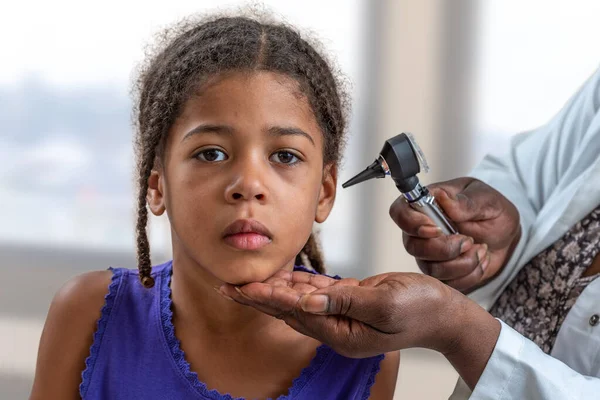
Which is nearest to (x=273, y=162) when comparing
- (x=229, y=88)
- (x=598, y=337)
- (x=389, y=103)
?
(x=229, y=88)

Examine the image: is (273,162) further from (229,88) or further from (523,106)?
(523,106)

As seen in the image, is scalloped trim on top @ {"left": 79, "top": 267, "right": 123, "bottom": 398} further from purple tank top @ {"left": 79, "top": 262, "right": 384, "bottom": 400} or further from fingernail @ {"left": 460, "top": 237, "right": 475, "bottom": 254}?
fingernail @ {"left": 460, "top": 237, "right": 475, "bottom": 254}

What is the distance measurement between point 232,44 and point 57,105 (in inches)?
71.0

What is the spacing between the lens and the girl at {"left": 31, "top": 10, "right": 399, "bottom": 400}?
3.41 feet

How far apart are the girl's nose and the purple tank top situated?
0.29m

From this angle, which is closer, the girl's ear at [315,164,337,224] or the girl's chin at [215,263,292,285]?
the girl's chin at [215,263,292,285]

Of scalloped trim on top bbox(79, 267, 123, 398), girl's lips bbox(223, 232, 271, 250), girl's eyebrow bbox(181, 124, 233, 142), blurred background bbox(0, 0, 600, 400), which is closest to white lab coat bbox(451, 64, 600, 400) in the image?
girl's lips bbox(223, 232, 271, 250)

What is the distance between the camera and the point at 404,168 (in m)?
1.09

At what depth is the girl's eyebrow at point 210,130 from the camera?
1.04 m

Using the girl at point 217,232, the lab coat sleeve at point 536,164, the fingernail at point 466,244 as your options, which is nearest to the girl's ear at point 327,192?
the girl at point 217,232

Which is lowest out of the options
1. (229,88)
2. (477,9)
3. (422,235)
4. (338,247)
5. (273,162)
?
(338,247)

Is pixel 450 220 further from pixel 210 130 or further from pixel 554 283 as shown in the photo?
pixel 210 130

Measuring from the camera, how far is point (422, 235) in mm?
1214

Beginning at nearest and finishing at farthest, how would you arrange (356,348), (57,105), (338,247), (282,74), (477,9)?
(356,348) < (282,74) < (477,9) < (338,247) < (57,105)
